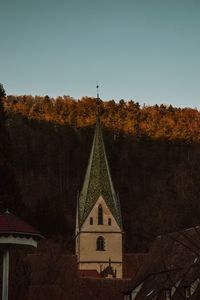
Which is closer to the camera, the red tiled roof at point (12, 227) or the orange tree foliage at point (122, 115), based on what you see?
the red tiled roof at point (12, 227)

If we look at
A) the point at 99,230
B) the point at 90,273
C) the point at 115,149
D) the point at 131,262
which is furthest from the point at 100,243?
the point at 115,149

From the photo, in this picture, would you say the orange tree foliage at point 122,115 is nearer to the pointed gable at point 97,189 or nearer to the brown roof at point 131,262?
the pointed gable at point 97,189

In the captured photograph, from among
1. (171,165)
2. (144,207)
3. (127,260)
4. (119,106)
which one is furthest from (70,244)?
(119,106)

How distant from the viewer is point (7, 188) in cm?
2953

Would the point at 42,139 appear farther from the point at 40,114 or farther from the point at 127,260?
the point at 127,260

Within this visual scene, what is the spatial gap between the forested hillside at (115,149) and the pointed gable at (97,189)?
21024 millimetres

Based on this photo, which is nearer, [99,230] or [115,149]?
[99,230]

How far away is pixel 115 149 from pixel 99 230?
122 ft

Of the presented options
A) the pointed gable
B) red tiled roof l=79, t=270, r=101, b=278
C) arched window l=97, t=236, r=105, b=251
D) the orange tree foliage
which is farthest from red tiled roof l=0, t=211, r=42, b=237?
the orange tree foliage

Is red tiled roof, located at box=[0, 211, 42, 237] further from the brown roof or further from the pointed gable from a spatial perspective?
the brown roof

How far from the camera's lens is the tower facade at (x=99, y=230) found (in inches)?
2069

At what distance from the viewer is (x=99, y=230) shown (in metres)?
53.4

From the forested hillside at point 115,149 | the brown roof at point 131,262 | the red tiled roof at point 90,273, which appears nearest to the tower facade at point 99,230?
→ the red tiled roof at point 90,273

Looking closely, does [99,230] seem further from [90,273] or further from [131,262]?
[90,273]
